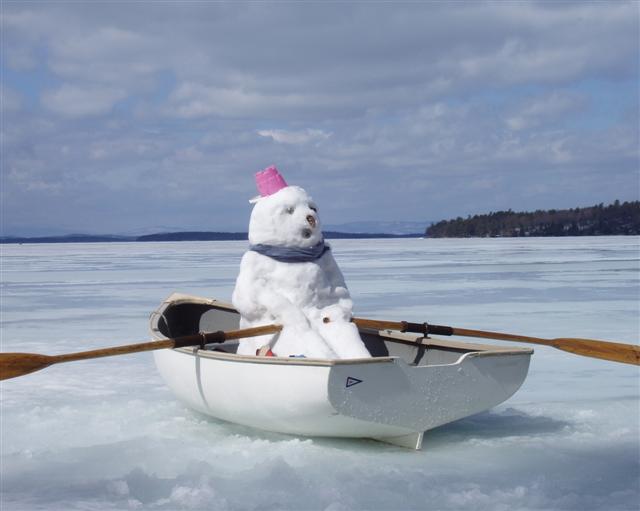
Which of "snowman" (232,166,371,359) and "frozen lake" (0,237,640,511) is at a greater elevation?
"snowman" (232,166,371,359)

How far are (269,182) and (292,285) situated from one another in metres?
0.70

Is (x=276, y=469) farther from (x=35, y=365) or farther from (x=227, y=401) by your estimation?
(x=35, y=365)

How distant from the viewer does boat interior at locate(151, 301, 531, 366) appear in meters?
4.52

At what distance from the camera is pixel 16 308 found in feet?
33.6

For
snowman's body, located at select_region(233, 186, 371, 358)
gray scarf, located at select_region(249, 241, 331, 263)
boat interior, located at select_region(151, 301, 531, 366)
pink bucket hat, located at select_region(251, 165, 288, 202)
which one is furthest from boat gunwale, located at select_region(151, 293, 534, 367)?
pink bucket hat, located at select_region(251, 165, 288, 202)

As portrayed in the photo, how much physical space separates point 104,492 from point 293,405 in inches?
34.8

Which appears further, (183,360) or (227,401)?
(183,360)

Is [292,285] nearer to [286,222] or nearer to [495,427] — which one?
[286,222]

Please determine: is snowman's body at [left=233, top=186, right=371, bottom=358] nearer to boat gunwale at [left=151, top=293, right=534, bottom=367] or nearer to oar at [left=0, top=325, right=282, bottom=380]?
oar at [left=0, top=325, right=282, bottom=380]

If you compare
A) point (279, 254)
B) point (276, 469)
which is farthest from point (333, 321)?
point (276, 469)

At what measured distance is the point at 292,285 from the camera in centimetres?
449

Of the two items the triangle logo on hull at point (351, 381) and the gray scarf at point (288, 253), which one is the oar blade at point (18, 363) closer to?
the gray scarf at point (288, 253)

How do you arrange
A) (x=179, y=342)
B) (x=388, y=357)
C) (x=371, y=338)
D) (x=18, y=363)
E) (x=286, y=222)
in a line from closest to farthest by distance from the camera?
1. (x=388, y=357)
2. (x=18, y=363)
3. (x=179, y=342)
4. (x=286, y=222)
5. (x=371, y=338)

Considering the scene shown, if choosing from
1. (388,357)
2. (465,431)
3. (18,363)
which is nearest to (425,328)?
(465,431)
